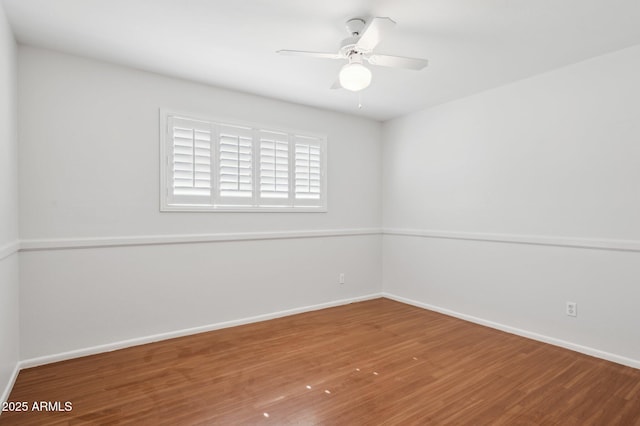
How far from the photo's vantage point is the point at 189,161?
3.29m

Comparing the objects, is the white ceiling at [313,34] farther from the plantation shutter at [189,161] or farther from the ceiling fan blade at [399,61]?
the plantation shutter at [189,161]

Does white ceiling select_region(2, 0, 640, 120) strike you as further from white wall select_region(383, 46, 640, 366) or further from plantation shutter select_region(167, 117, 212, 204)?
plantation shutter select_region(167, 117, 212, 204)

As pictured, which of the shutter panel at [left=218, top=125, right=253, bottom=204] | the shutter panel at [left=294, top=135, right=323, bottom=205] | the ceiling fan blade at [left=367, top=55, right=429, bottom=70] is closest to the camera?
the ceiling fan blade at [left=367, top=55, right=429, bottom=70]

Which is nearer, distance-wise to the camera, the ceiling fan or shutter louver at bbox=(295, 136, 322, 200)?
the ceiling fan

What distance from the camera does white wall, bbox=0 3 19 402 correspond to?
2086 millimetres

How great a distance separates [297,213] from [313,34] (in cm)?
209

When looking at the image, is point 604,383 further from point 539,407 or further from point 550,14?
point 550,14

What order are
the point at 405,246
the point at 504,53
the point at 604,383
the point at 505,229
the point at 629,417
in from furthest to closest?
the point at 405,246, the point at 505,229, the point at 504,53, the point at 604,383, the point at 629,417

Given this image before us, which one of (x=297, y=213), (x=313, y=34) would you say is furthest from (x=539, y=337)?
(x=313, y=34)

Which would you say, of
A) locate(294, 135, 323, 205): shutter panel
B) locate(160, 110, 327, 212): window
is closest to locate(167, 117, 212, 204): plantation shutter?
locate(160, 110, 327, 212): window

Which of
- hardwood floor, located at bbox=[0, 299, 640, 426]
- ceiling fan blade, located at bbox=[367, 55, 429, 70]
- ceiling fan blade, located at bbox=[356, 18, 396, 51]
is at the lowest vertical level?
hardwood floor, located at bbox=[0, 299, 640, 426]

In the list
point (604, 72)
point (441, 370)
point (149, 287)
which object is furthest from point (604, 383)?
point (149, 287)

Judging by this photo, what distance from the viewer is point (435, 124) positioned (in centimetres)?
416

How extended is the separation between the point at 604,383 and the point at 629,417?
0.43 metres
